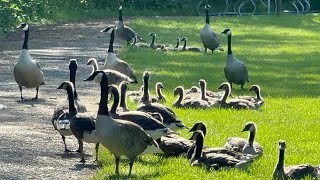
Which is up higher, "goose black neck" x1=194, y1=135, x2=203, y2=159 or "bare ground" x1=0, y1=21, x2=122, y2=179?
"goose black neck" x1=194, y1=135, x2=203, y2=159

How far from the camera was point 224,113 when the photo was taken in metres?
16.5

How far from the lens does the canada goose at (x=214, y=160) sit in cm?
1141

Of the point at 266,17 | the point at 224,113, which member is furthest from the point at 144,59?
the point at 266,17

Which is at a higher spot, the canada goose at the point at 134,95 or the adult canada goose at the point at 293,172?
the adult canada goose at the point at 293,172

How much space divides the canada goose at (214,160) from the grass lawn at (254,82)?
122mm

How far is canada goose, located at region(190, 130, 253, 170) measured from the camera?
11.4 meters

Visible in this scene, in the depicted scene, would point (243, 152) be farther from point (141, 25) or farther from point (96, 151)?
point (141, 25)

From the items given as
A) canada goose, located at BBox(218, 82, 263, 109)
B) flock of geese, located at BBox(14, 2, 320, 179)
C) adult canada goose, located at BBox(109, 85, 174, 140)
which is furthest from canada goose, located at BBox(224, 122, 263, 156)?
canada goose, located at BBox(218, 82, 263, 109)

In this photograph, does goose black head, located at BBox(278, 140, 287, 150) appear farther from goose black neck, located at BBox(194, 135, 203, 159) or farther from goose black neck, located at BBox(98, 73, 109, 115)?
goose black neck, located at BBox(98, 73, 109, 115)

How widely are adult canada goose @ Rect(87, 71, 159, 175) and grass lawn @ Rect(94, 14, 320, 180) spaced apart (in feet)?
0.98

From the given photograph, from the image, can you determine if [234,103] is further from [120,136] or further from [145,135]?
[120,136]

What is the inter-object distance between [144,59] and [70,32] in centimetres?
1228

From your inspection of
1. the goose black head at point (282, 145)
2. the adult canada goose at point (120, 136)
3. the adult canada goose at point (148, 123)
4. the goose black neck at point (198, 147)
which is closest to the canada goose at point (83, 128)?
the adult canada goose at point (148, 123)

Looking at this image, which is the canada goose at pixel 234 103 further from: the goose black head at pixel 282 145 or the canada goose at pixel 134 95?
the goose black head at pixel 282 145
